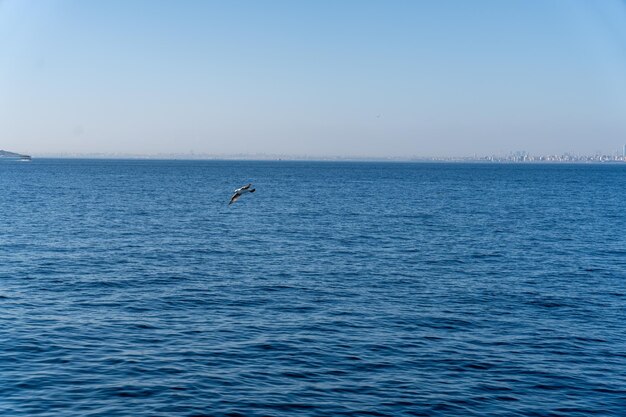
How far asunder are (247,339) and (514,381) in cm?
1342

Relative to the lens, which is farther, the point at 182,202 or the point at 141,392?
the point at 182,202

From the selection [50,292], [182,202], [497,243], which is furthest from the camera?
[182,202]

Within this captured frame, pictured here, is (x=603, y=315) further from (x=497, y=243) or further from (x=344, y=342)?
(x=497, y=243)

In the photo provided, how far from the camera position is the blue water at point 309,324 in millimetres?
27109

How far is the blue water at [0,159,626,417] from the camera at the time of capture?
1067 inches

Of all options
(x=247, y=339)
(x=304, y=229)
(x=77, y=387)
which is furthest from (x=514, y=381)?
(x=304, y=229)

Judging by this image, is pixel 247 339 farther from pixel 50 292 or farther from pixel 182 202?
pixel 182 202

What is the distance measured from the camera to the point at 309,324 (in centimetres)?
3716

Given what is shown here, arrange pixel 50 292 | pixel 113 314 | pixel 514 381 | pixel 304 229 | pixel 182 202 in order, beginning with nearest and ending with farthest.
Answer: pixel 514 381 → pixel 113 314 → pixel 50 292 → pixel 304 229 → pixel 182 202

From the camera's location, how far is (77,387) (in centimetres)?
2745

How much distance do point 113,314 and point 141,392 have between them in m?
12.3

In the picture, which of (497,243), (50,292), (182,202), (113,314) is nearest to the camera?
(113,314)

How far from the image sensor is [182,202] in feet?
411

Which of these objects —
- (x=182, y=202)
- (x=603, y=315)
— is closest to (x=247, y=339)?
(x=603, y=315)
